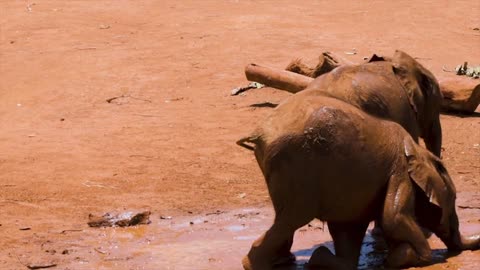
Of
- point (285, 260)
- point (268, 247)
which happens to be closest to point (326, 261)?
point (268, 247)

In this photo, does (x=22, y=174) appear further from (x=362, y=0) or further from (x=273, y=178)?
(x=362, y=0)

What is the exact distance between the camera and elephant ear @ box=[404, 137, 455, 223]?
7.29 meters

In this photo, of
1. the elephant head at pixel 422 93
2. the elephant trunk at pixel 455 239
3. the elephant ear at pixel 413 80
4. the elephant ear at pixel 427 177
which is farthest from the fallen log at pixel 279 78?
the elephant ear at pixel 427 177

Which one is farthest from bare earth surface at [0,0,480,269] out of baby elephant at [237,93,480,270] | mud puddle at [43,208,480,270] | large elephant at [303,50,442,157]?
large elephant at [303,50,442,157]

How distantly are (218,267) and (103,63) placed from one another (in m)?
9.06

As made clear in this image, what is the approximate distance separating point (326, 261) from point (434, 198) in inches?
34.4

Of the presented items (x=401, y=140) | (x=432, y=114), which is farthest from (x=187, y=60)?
(x=401, y=140)

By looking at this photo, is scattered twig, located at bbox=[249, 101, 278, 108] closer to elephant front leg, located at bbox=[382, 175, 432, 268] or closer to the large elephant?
the large elephant

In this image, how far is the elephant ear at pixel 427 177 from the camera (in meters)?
7.29

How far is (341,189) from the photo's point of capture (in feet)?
23.0

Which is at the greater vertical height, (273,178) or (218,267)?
(273,178)

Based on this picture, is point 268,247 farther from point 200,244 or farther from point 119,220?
point 119,220

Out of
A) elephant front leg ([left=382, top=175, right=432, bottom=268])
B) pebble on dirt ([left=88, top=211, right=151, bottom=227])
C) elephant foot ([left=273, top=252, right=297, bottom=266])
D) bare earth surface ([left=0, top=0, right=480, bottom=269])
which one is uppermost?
elephant front leg ([left=382, top=175, right=432, bottom=268])

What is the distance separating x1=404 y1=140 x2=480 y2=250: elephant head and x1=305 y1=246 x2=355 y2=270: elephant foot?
0.76 metres
